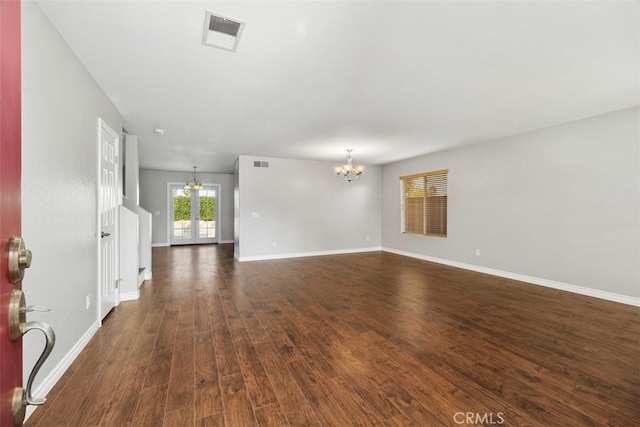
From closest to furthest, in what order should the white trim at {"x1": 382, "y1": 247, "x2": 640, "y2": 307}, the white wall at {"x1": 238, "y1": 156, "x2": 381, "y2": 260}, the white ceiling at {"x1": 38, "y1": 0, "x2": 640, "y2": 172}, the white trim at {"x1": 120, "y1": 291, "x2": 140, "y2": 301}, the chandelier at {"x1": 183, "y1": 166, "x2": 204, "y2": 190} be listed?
the white ceiling at {"x1": 38, "y1": 0, "x2": 640, "y2": 172} < the white trim at {"x1": 382, "y1": 247, "x2": 640, "y2": 307} < the white trim at {"x1": 120, "y1": 291, "x2": 140, "y2": 301} < the white wall at {"x1": 238, "y1": 156, "x2": 381, "y2": 260} < the chandelier at {"x1": 183, "y1": 166, "x2": 204, "y2": 190}

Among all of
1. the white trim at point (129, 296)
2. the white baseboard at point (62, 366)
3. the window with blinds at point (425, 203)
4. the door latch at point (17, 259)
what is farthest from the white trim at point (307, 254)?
the door latch at point (17, 259)

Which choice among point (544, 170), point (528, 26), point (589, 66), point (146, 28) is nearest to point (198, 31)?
point (146, 28)

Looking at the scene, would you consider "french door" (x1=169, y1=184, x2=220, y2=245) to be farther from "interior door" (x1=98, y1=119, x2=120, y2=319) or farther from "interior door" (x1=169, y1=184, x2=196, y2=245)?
"interior door" (x1=98, y1=119, x2=120, y2=319)

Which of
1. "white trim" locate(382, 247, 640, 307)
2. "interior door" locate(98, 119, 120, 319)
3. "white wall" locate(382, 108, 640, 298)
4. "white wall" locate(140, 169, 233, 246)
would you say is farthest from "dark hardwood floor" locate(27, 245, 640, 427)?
"white wall" locate(140, 169, 233, 246)

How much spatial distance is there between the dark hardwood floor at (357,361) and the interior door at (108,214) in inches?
13.2

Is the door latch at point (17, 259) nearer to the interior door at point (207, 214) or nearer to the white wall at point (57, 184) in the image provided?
the white wall at point (57, 184)

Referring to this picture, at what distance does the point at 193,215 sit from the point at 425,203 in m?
8.10

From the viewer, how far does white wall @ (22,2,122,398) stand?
1.78 m

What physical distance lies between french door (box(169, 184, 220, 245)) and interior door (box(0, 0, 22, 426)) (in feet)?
33.5

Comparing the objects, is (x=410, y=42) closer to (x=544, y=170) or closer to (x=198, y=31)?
(x=198, y=31)

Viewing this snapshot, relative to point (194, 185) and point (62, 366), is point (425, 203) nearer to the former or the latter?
point (62, 366)

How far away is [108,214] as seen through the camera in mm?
3338

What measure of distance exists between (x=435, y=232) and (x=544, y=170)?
264 centimetres

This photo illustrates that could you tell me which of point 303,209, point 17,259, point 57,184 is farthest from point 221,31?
point 303,209
